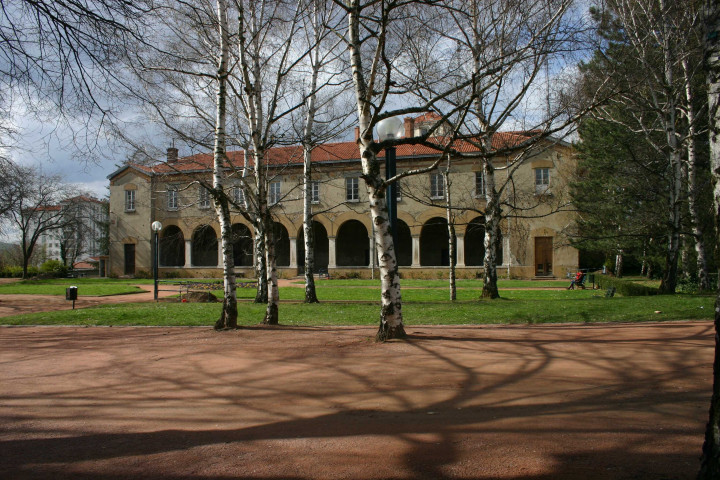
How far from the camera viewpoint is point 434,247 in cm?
3928

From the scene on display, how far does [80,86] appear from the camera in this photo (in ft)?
19.1

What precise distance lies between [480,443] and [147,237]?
39.4 meters

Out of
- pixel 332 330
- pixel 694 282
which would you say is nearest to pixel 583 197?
pixel 694 282

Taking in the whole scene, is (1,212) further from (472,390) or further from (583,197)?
(583,197)

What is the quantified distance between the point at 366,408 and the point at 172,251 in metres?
40.1

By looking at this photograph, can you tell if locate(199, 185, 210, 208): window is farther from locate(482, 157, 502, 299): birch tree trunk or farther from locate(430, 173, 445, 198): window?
locate(430, 173, 445, 198): window

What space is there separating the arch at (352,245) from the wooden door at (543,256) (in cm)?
1311

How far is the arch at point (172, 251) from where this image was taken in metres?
41.1

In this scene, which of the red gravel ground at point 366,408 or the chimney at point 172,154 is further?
the chimney at point 172,154

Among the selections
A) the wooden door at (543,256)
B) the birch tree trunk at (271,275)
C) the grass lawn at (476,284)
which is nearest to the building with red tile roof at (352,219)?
the wooden door at (543,256)

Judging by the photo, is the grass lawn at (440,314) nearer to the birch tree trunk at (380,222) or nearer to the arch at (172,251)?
the birch tree trunk at (380,222)

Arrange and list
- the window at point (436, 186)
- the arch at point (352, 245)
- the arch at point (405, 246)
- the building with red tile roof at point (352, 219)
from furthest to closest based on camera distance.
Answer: the arch at point (352, 245), the arch at point (405, 246), the window at point (436, 186), the building with red tile roof at point (352, 219)

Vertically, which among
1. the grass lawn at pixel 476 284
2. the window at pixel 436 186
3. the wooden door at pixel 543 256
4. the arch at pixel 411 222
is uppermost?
the window at pixel 436 186

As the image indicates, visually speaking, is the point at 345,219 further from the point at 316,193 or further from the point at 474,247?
the point at 474,247
